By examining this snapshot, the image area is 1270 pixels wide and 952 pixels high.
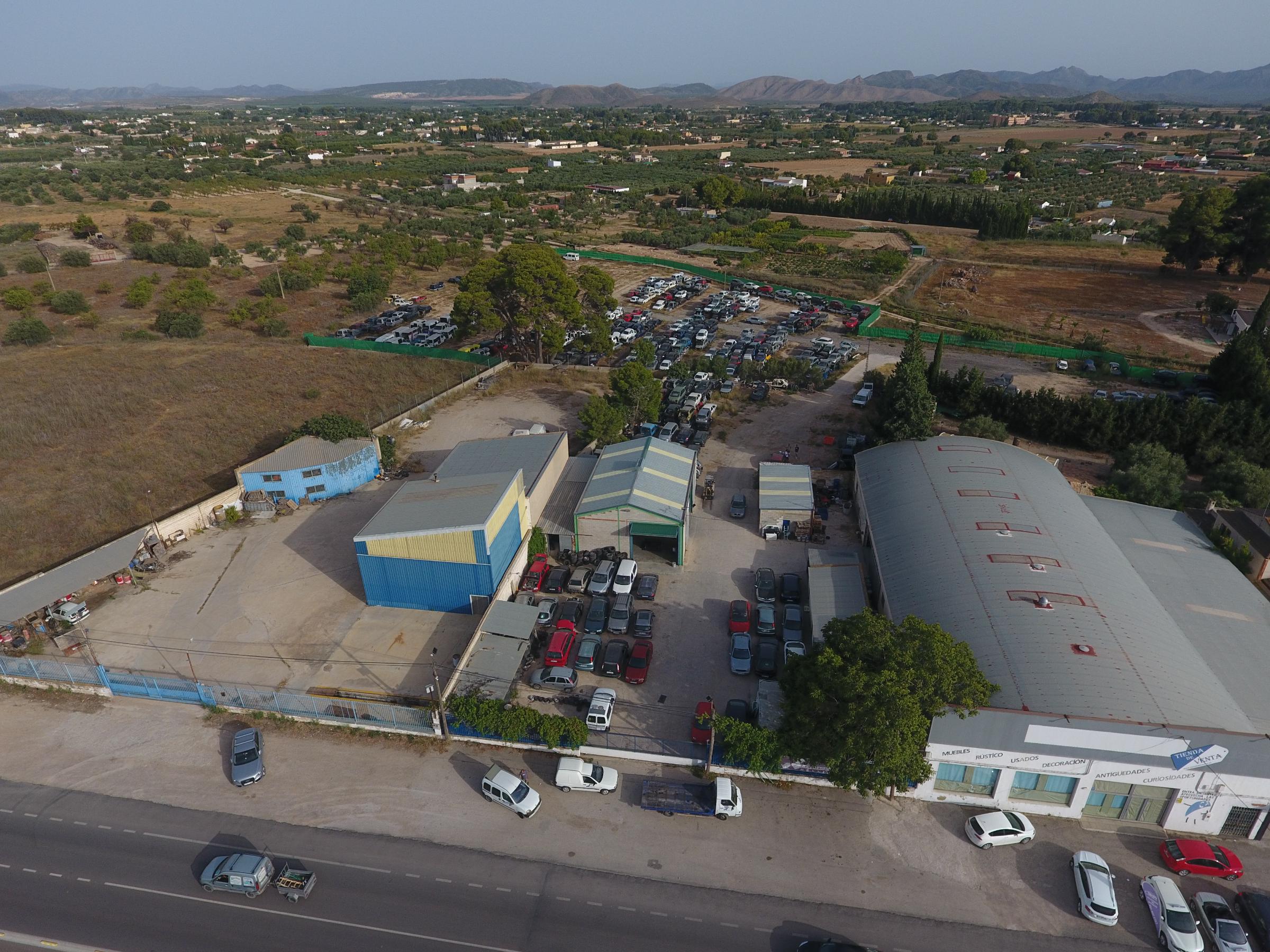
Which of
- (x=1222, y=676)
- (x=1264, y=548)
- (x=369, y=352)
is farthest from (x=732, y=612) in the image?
(x=369, y=352)

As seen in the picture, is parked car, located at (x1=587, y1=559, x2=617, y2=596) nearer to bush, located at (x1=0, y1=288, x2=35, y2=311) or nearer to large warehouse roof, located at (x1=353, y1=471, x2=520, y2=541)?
large warehouse roof, located at (x1=353, y1=471, x2=520, y2=541)

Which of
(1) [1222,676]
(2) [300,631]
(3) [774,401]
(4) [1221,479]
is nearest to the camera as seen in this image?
(1) [1222,676]

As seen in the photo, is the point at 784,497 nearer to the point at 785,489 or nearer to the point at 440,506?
the point at 785,489

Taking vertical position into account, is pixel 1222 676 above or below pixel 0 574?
above

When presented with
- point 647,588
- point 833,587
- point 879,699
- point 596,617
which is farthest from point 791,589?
point 879,699

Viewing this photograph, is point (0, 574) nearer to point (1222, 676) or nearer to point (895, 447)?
point (895, 447)

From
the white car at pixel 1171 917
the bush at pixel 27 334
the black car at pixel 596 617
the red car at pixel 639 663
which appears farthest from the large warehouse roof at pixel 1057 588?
the bush at pixel 27 334
